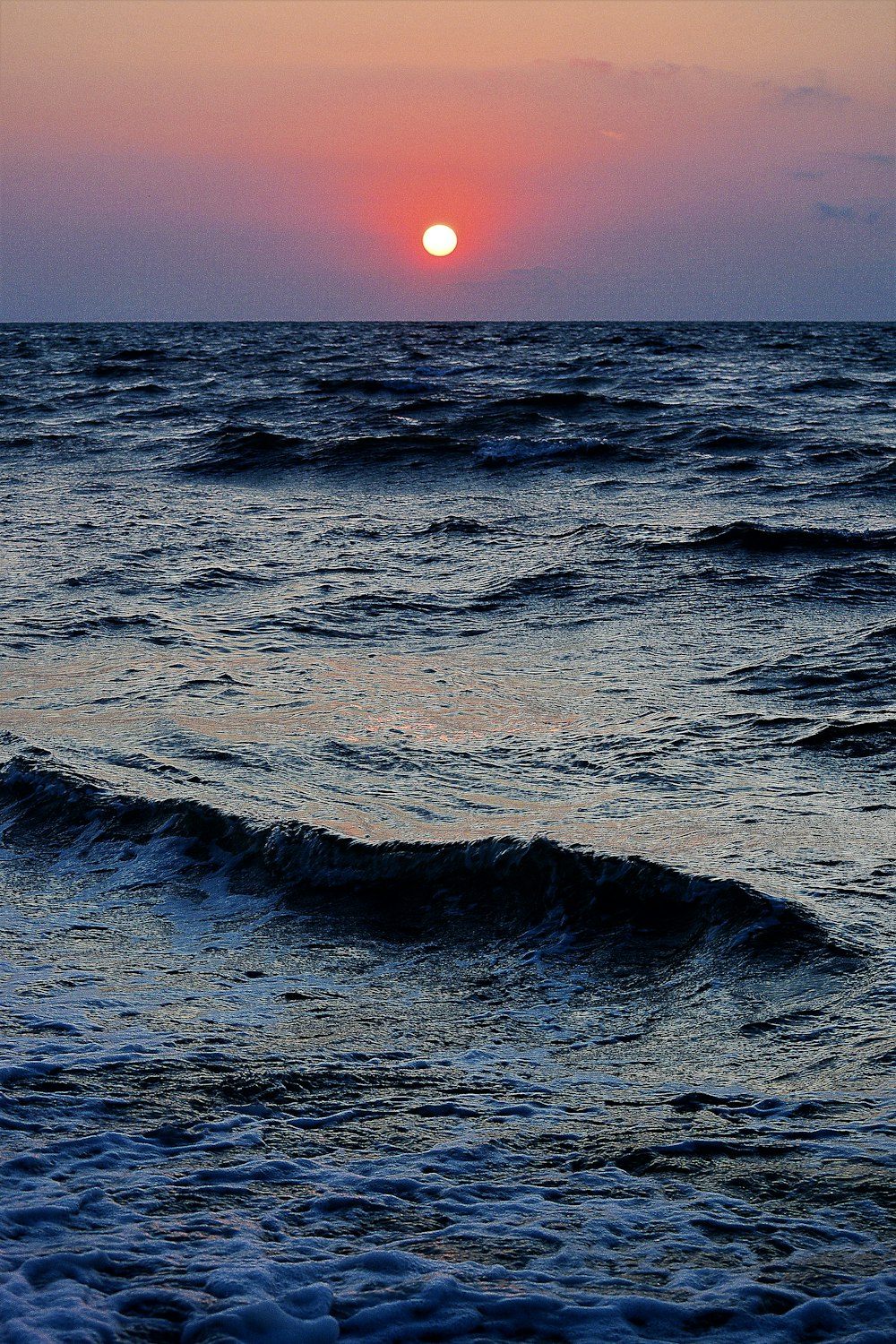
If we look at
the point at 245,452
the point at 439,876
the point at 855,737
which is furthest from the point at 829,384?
the point at 439,876

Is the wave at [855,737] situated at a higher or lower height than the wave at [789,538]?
lower

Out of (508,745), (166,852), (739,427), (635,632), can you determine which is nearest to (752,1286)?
(166,852)

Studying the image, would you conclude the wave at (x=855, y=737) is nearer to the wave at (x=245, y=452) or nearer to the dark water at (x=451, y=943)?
the dark water at (x=451, y=943)

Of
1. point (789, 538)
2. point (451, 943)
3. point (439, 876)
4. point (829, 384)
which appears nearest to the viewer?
point (451, 943)

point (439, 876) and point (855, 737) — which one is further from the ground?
point (855, 737)

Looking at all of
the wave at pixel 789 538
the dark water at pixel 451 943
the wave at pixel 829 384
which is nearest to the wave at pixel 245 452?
the dark water at pixel 451 943

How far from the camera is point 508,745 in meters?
5.98

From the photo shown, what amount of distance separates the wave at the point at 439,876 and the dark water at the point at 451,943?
0.05 feet

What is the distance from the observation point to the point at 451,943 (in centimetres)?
427

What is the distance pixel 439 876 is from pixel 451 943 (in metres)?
0.38

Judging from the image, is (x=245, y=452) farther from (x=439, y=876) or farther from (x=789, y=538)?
(x=439, y=876)

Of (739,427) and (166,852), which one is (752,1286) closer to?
(166,852)

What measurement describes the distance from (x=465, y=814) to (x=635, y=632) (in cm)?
348

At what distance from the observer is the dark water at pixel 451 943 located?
97.0 inches
